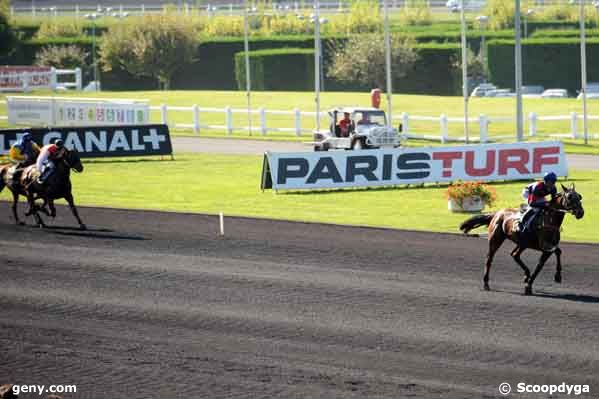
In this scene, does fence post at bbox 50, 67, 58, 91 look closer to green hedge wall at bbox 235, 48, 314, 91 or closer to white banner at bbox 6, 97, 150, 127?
green hedge wall at bbox 235, 48, 314, 91

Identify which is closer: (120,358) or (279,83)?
(120,358)

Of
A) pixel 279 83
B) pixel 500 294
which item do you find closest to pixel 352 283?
pixel 500 294

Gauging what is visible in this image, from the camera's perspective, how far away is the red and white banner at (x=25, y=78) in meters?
71.2

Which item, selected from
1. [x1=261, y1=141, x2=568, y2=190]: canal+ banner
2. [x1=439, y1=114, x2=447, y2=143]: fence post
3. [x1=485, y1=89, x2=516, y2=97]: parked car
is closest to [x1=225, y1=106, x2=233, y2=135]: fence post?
[x1=439, y1=114, x2=447, y2=143]: fence post

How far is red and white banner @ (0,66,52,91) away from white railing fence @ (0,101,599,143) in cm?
1230

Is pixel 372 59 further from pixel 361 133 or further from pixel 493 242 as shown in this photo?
pixel 493 242

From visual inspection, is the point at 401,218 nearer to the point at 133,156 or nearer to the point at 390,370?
the point at 390,370

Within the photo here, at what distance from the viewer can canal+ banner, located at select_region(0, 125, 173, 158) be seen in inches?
1542

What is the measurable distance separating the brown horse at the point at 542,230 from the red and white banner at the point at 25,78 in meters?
55.1

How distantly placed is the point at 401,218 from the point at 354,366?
12.5 metres

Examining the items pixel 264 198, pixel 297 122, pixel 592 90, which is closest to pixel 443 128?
pixel 297 122

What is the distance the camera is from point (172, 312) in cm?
1831

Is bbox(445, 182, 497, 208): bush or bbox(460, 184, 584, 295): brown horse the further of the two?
bbox(445, 182, 497, 208): bush

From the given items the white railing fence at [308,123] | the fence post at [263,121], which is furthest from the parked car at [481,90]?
the fence post at [263,121]
